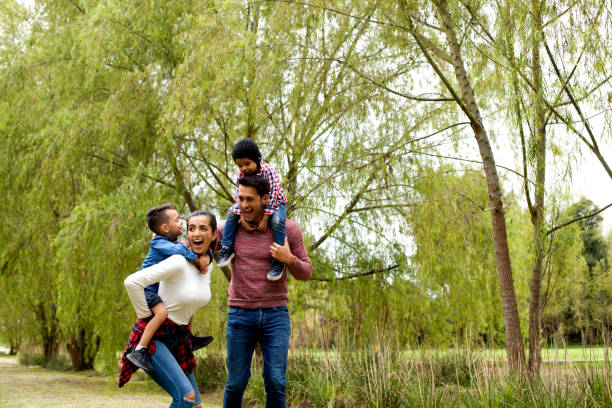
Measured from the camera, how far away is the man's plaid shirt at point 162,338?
294 centimetres

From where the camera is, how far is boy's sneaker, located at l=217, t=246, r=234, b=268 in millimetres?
3013

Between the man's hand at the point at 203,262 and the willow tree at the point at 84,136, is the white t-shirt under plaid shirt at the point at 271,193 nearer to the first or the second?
the man's hand at the point at 203,262

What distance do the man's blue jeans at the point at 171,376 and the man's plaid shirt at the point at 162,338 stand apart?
0.05m

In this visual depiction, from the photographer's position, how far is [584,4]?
4125mm

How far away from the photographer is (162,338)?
3021mm

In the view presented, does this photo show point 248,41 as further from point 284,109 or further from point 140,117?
point 140,117

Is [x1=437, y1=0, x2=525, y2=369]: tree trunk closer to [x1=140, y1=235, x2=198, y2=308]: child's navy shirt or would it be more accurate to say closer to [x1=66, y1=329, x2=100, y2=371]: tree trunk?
[x1=140, y1=235, x2=198, y2=308]: child's navy shirt

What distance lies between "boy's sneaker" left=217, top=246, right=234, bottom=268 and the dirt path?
586 centimetres

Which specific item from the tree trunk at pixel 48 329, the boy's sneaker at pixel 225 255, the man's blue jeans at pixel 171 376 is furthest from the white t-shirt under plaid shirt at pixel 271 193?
the tree trunk at pixel 48 329

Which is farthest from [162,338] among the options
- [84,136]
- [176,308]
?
[84,136]

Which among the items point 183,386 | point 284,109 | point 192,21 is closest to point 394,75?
point 284,109

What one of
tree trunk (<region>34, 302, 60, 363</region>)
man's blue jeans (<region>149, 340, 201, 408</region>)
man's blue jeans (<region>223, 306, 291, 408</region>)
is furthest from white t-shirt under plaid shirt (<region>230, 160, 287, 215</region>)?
tree trunk (<region>34, 302, 60, 363</region>)

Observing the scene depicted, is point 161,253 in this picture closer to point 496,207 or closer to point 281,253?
point 281,253

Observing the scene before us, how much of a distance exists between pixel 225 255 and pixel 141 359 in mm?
699
